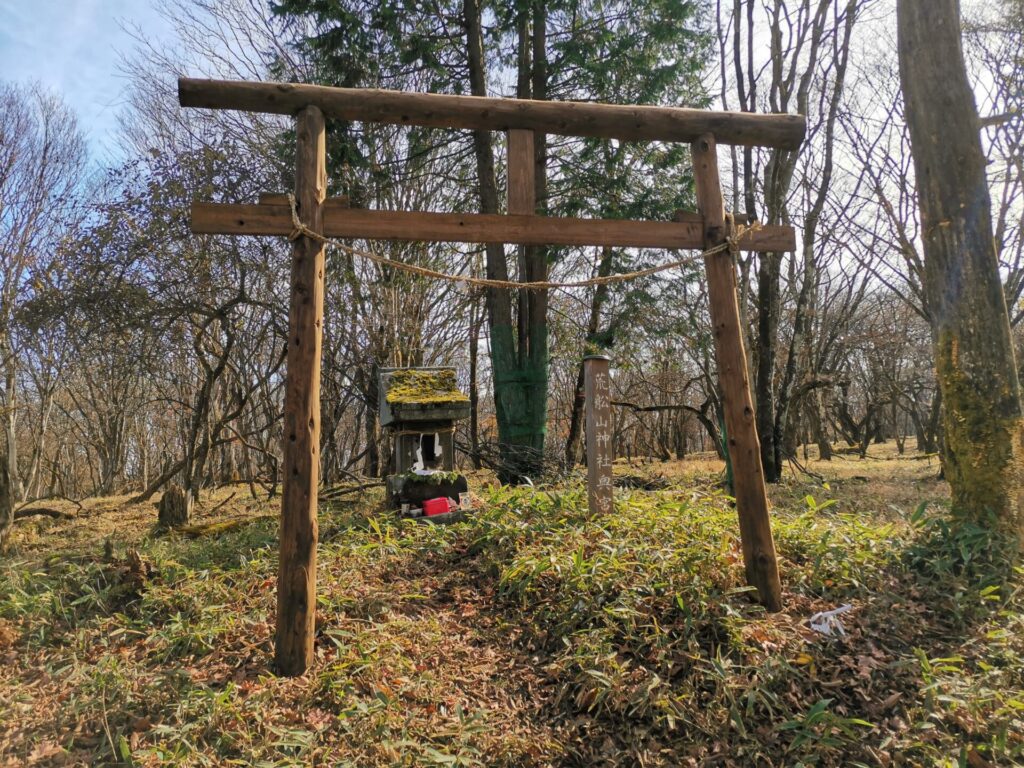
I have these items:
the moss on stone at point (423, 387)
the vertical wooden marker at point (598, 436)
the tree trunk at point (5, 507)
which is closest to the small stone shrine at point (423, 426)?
the moss on stone at point (423, 387)

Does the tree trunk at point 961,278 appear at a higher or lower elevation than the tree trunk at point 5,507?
higher

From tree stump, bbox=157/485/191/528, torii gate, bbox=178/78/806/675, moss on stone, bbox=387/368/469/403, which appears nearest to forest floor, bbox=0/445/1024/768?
torii gate, bbox=178/78/806/675

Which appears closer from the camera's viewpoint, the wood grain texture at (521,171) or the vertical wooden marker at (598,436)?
the wood grain texture at (521,171)

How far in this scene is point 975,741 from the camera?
273 centimetres

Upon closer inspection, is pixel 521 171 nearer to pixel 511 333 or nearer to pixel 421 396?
pixel 421 396

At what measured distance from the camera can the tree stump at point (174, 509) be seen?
7027 mm

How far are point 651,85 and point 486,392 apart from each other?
14651 millimetres

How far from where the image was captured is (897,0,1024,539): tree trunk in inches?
170

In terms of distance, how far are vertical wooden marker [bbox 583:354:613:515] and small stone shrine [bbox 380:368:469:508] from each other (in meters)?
1.66

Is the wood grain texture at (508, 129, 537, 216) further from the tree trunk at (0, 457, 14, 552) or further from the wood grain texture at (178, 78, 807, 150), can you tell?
the tree trunk at (0, 457, 14, 552)

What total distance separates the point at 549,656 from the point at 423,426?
11.9 ft

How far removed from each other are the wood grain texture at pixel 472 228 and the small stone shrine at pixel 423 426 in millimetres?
2987

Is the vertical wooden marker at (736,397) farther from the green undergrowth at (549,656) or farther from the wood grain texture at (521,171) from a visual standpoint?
the wood grain texture at (521,171)

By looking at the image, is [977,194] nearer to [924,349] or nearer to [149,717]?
[149,717]
